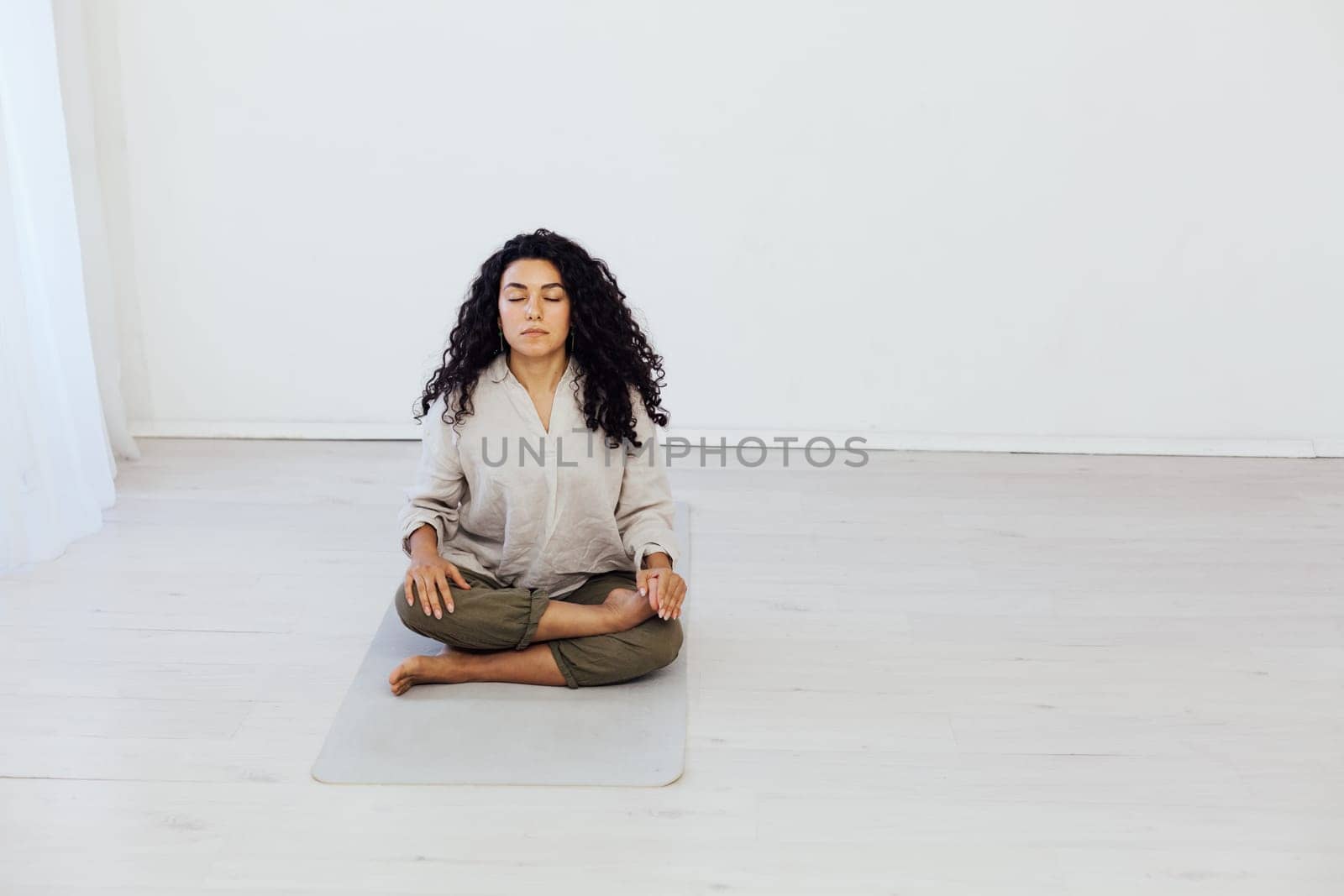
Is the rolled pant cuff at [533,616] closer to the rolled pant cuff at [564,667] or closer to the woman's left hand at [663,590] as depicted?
the rolled pant cuff at [564,667]

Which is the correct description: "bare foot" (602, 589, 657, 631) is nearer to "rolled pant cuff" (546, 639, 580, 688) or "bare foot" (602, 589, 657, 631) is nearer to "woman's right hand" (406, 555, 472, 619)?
"rolled pant cuff" (546, 639, 580, 688)

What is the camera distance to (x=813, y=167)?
3002 mm

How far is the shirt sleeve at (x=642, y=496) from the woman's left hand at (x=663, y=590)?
0.09m

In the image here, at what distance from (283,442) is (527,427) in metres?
1.31

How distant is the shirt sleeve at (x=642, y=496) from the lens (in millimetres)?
2143

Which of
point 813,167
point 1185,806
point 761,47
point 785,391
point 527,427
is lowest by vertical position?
point 1185,806

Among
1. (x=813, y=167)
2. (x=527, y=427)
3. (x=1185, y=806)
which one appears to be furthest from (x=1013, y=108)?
(x=1185, y=806)

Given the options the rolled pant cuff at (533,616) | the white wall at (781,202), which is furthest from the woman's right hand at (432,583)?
the white wall at (781,202)

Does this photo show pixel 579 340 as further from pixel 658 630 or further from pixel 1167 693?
pixel 1167 693

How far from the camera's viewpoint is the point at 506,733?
193 centimetres

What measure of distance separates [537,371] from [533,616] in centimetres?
39

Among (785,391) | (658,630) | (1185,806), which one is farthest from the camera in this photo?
(785,391)

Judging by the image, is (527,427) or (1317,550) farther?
(1317,550)

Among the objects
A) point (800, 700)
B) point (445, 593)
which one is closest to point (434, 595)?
point (445, 593)
